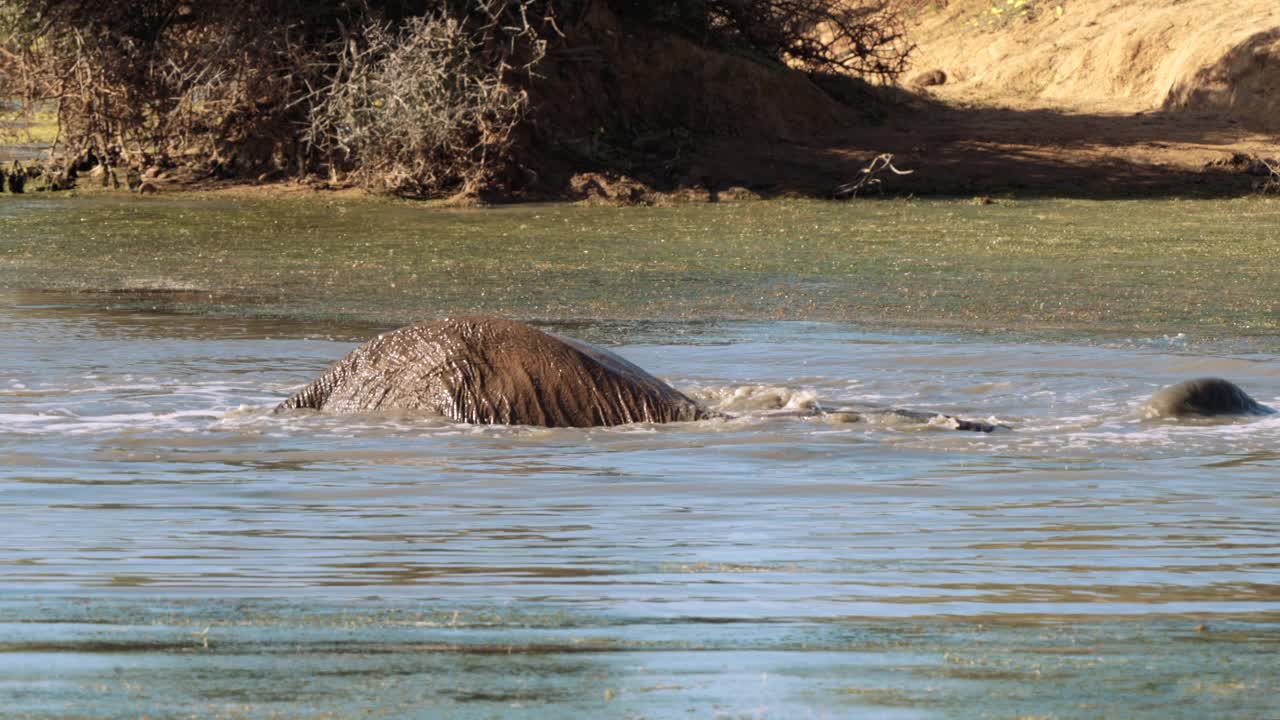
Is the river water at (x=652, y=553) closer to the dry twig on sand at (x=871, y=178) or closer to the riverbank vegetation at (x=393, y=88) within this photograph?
the riverbank vegetation at (x=393, y=88)

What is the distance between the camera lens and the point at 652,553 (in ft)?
13.8

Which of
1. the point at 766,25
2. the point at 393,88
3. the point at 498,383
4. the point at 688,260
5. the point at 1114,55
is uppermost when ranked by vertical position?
the point at 766,25

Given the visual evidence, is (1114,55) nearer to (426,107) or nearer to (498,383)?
(426,107)

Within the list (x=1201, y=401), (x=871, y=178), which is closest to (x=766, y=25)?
(x=871, y=178)

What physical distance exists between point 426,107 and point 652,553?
15.0 m

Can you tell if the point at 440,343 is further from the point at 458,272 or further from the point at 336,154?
the point at 336,154

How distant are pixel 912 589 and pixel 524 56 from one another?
1689cm

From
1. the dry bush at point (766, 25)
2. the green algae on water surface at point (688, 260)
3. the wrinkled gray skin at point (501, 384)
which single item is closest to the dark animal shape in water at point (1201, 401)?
the wrinkled gray skin at point (501, 384)

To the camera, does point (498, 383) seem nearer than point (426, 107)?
Yes

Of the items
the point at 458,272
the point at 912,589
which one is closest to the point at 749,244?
the point at 458,272

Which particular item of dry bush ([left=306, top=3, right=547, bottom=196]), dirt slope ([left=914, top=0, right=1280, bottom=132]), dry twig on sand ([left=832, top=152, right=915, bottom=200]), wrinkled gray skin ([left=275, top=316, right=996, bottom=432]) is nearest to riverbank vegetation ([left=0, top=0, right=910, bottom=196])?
dry bush ([left=306, top=3, right=547, bottom=196])

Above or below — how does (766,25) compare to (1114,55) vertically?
above

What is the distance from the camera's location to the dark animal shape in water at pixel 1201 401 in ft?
23.6

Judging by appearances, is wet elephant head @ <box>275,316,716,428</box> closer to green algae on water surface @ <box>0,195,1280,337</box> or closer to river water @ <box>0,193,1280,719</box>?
river water @ <box>0,193,1280,719</box>
